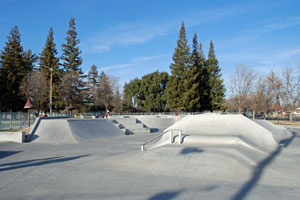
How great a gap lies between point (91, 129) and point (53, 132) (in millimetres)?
3196

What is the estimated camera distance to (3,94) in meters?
43.6

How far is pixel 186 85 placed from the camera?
4931cm

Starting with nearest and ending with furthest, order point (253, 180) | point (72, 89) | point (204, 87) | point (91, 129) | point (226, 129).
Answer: point (253, 180)
point (226, 129)
point (91, 129)
point (72, 89)
point (204, 87)

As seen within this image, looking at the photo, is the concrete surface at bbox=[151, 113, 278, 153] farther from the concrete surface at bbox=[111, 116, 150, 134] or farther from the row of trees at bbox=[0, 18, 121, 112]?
the row of trees at bbox=[0, 18, 121, 112]

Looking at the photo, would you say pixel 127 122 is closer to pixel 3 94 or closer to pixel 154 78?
pixel 3 94

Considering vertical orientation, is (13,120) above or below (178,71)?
below

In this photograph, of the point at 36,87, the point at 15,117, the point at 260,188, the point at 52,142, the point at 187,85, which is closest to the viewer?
the point at 260,188

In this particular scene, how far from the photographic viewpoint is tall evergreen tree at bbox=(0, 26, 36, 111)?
4412cm

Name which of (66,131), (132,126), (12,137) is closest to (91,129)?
(66,131)

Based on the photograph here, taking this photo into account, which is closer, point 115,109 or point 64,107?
point 64,107

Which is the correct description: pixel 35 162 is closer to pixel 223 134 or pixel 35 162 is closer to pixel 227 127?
pixel 223 134

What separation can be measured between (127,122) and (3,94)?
2973cm

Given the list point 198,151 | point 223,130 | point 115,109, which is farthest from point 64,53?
point 198,151

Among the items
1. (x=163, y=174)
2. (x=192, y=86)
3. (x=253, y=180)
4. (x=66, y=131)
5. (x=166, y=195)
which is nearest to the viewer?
(x=166, y=195)
